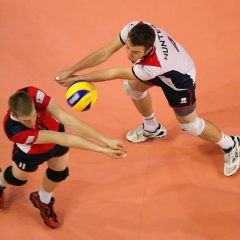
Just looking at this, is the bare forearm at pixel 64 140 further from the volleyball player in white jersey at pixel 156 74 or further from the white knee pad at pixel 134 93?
the white knee pad at pixel 134 93

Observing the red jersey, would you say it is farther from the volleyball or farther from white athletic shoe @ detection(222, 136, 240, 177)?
white athletic shoe @ detection(222, 136, 240, 177)

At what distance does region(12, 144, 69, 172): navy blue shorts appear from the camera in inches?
124

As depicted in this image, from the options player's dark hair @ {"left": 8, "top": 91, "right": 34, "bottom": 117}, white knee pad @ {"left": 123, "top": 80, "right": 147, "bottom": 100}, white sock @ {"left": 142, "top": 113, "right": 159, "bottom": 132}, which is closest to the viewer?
player's dark hair @ {"left": 8, "top": 91, "right": 34, "bottom": 117}

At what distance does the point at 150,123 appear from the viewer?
161 inches

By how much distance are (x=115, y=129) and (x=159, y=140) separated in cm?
51

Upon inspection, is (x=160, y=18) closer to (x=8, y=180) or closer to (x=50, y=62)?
(x=50, y=62)

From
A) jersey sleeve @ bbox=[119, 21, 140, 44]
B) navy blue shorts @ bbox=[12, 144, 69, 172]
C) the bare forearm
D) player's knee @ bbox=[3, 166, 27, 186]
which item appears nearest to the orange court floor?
player's knee @ bbox=[3, 166, 27, 186]

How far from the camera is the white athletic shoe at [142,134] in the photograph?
13.8 ft

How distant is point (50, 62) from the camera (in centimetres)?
498

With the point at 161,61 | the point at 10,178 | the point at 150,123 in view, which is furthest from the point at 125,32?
the point at 10,178

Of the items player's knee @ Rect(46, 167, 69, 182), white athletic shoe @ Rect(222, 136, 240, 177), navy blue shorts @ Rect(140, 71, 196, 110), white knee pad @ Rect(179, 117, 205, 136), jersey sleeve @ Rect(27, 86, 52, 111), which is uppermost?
jersey sleeve @ Rect(27, 86, 52, 111)

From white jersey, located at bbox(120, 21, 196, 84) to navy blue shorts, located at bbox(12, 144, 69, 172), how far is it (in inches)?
35.0

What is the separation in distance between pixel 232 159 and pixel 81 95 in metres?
1.67

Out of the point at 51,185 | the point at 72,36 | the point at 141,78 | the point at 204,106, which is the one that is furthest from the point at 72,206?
the point at 72,36
